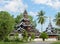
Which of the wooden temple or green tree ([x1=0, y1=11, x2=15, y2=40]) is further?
the wooden temple

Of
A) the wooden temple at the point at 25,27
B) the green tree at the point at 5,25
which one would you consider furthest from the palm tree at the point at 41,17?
the green tree at the point at 5,25

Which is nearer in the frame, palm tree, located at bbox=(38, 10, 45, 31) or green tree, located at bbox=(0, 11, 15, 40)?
green tree, located at bbox=(0, 11, 15, 40)

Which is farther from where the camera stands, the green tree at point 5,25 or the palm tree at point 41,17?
the palm tree at point 41,17

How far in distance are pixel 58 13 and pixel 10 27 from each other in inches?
1191

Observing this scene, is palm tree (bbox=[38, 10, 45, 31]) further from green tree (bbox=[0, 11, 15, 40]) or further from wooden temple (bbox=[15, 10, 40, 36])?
green tree (bbox=[0, 11, 15, 40])

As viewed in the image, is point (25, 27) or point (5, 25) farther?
point (25, 27)

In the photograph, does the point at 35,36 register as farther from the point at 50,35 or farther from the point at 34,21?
the point at 34,21

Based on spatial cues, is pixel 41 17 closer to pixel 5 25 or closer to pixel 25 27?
pixel 25 27

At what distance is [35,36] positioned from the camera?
103938mm

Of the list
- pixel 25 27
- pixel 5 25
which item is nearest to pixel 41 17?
pixel 25 27

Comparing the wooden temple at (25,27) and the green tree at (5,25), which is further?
the wooden temple at (25,27)

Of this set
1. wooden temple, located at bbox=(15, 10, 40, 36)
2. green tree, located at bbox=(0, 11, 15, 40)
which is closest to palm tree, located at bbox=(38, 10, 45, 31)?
wooden temple, located at bbox=(15, 10, 40, 36)

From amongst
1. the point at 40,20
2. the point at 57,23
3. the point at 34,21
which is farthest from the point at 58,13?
the point at 34,21

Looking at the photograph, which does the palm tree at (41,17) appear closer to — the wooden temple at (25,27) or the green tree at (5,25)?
the wooden temple at (25,27)
